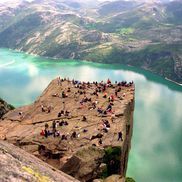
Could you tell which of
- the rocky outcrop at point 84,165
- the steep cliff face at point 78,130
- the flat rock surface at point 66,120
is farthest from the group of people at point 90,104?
the rocky outcrop at point 84,165

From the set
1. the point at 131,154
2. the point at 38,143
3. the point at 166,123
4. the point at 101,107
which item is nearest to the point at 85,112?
the point at 101,107

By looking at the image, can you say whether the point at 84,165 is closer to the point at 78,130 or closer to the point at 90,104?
the point at 78,130

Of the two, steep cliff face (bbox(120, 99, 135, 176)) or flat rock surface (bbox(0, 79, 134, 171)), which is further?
steep cliff face (bbox(120, 99, 135, 176))

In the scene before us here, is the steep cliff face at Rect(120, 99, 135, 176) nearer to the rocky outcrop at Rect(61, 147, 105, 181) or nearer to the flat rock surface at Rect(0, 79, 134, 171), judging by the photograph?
the flat rock surface at Rect(0, 79, 134, 171)

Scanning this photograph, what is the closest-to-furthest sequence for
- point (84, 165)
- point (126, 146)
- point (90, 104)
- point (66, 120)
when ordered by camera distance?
point (84, 165)
point (126, 146)
point (66, 120)
point (90, 104)

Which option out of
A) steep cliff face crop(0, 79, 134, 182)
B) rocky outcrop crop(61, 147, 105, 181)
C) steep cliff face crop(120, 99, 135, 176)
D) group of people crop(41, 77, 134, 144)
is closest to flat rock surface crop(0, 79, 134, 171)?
steep cliff face crop(0, 79, 134, 182)

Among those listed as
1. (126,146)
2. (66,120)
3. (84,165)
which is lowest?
(126,146)

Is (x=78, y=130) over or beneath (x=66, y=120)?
over

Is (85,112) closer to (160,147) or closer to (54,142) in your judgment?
(54,142)

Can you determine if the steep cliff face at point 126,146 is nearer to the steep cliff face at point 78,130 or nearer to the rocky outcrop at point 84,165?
the steep cliff face at point 78,130

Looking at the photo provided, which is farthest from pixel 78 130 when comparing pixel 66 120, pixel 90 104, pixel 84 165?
pixel 84 165

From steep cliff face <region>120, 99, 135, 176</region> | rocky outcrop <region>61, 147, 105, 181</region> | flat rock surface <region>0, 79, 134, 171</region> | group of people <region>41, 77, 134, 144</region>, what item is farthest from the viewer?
group of people <region>41, 77, 134, 144</region>

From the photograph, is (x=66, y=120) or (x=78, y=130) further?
(x=66, y=120)

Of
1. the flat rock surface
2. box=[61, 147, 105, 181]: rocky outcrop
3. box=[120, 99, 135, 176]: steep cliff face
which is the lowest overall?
box=[120, 99, 135, 176]: steep cliff face
